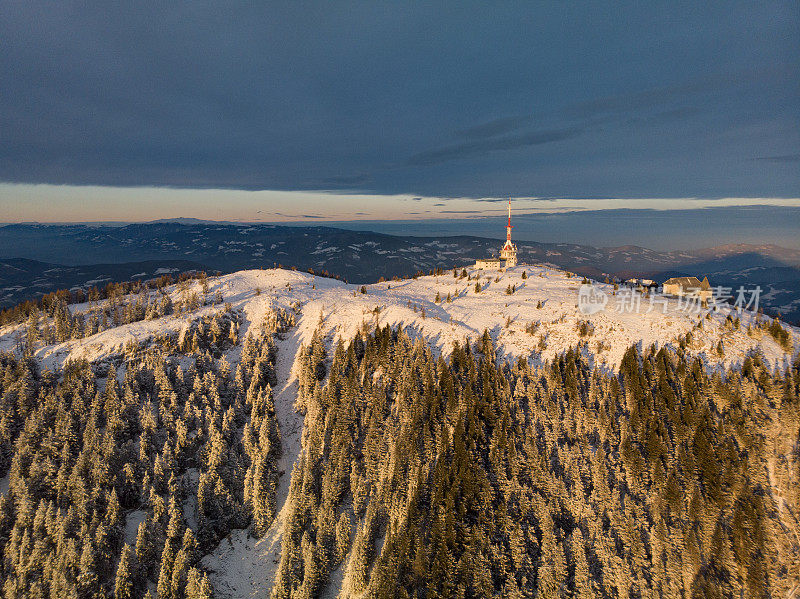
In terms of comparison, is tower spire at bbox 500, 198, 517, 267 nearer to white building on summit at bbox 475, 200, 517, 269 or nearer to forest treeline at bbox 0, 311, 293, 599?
white building on summit at bbox 475, 200, 517, 269

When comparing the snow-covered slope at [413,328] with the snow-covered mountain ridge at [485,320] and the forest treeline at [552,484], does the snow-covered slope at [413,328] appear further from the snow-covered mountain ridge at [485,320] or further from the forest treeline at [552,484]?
the forest treeline at [552,484]

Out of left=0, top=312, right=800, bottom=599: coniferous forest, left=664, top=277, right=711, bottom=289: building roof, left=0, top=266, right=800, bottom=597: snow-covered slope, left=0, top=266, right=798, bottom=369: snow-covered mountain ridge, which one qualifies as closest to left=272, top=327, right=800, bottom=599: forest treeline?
left=0, top=312, right=800, bottom=599: coniferous forest

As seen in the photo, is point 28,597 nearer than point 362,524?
Yes

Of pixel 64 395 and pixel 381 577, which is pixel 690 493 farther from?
pixel 64 395

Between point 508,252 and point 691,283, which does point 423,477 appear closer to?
point 691,283

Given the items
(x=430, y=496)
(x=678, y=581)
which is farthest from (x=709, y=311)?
(x=430, y=496)

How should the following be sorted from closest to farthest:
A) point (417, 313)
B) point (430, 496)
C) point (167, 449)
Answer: point (430, 496), point (167, 449), point (417, 313)

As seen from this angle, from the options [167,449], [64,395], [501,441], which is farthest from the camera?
[64,395]
